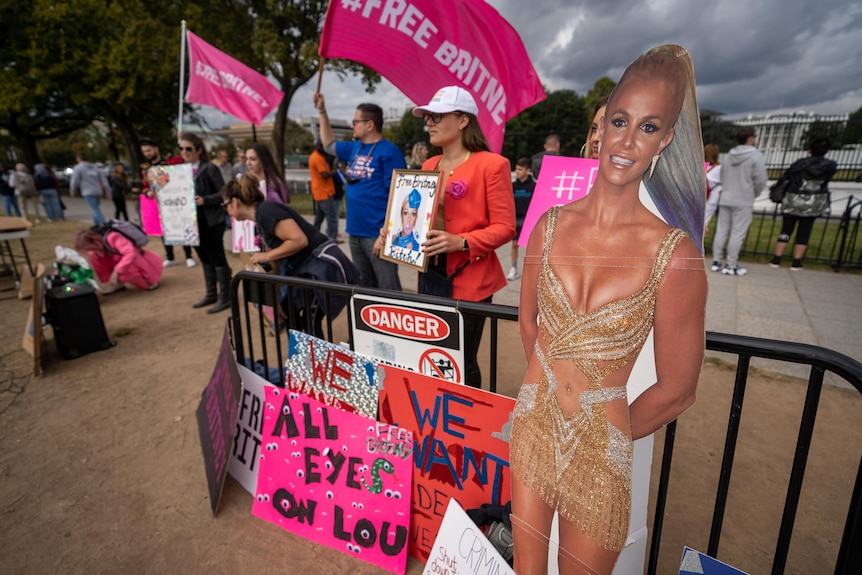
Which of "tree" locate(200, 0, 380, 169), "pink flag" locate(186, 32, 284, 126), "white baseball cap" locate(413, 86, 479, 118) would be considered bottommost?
"white baseball cap" locate(413, 86, 479, 118)

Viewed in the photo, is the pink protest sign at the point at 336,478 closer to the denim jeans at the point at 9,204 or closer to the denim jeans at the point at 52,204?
the denim jeans at the point at 52,204

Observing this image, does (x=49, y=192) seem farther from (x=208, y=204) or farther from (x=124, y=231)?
(x=208, y=204)

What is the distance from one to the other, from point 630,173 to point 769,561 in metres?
2.14

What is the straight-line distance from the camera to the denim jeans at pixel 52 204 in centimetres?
1449

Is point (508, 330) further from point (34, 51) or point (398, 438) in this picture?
point (34, 51)

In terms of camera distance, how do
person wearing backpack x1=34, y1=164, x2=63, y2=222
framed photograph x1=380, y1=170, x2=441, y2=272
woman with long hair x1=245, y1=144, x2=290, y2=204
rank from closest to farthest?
framed photograph x1=380, y1=170, x2=441, y2=272 → woman with long hair x1=245, y1=144, x2=290, y2=204 → person wearing backpack x1=34, y1=164, x2=63, y2=222

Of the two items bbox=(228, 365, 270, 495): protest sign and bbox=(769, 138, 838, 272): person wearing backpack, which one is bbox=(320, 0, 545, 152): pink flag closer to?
bbox=(228, 365, 270, 495): protest sign

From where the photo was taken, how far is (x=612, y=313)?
106 cm

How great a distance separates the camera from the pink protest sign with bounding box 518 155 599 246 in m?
1.47

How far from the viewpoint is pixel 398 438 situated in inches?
79.4

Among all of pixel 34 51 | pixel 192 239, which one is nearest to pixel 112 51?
pixel 34 51

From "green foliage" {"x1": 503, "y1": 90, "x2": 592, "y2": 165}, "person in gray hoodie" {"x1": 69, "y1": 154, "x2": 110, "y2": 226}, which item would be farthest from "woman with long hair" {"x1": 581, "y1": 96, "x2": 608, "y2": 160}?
"person in gray hoodie" {"x1": 69, "y1": 154, "x2": 110, "y2": 226}

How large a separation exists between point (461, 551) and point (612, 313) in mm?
1092

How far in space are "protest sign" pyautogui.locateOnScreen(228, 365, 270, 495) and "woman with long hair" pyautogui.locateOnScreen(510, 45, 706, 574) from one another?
1.72m
